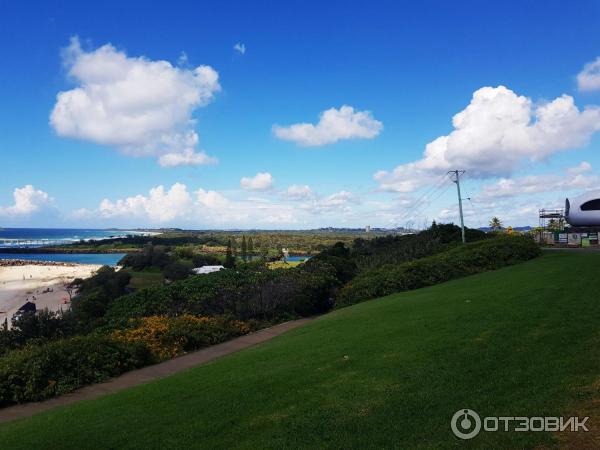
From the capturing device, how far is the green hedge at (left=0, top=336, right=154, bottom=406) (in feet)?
32.4

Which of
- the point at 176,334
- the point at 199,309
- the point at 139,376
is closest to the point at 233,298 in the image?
the point at 199,309

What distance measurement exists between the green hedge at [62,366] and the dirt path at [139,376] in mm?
253

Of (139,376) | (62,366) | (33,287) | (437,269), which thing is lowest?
(33,287)

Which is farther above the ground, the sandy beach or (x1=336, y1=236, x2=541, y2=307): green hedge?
(x1=336, y1=236, x2=541, y2=307): green hedge

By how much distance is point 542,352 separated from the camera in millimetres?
7176

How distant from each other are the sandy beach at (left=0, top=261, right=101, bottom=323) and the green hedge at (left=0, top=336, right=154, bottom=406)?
40697mm

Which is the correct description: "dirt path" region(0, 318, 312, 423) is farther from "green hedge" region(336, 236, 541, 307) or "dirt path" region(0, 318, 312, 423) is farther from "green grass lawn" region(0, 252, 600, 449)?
"green hedge" region(336, 236, 541, 307)

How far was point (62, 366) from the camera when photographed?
423 inches

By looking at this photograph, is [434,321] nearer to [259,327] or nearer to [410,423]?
[410,423]

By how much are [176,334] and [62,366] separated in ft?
13.3

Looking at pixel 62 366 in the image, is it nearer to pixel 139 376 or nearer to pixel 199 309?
pixel 139 376

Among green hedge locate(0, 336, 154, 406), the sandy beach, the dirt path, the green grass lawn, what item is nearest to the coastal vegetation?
green hedge locate(0, 336, 154, 406)

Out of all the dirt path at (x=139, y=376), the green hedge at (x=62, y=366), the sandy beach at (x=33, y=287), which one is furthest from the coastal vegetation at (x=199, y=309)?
the sandy beach at (x=33, y=287)

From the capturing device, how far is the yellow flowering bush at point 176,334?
13680 mm
